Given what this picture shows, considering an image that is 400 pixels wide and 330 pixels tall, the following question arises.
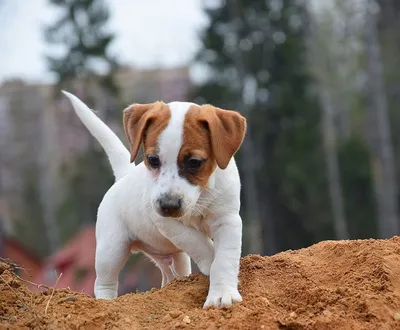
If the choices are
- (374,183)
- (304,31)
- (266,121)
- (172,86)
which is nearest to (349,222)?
(374,183)

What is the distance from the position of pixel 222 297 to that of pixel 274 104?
97.7 ft

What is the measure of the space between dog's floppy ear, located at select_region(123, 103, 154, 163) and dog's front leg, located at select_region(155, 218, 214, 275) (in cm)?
58

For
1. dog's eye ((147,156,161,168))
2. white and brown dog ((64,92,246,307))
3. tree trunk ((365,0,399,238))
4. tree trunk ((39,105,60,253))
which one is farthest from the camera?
tree trunk ((39,105,60,253))

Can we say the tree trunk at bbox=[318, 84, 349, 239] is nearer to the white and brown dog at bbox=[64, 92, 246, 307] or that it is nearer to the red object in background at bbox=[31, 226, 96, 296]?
the red object in background at bbox=[31, 226, 96, 296]

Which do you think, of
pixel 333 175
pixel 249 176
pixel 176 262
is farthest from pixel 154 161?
pixel 333 175

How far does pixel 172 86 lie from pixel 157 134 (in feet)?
137

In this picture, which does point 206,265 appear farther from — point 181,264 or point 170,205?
point 181,264

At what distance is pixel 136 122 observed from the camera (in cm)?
583

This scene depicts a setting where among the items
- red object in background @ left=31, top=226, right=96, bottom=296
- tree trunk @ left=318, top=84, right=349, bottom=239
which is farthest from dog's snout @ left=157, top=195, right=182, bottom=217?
tree trunk @ left=318, top=84, right=349, bottom=239

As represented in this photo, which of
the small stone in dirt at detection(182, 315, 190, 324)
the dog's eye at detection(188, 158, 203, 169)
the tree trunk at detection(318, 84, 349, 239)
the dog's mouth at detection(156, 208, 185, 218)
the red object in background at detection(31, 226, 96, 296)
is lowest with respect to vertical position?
the red object in background at detection(31, 226, 96, 296)

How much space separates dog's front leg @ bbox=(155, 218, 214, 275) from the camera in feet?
18.7

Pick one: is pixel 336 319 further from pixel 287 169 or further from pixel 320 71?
pixel 320 71

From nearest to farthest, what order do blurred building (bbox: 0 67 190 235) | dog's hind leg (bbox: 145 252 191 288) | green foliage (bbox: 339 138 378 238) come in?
dog's hind leg (bbox: 145 252 191 288) → green foliage (bbox: 339 138 378 238) → blurred building (bbox: 0 67 190 235)

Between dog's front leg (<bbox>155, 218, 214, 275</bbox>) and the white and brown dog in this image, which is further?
dog's front leg (<bbox>155, 218, 214, 275</bbox>)
